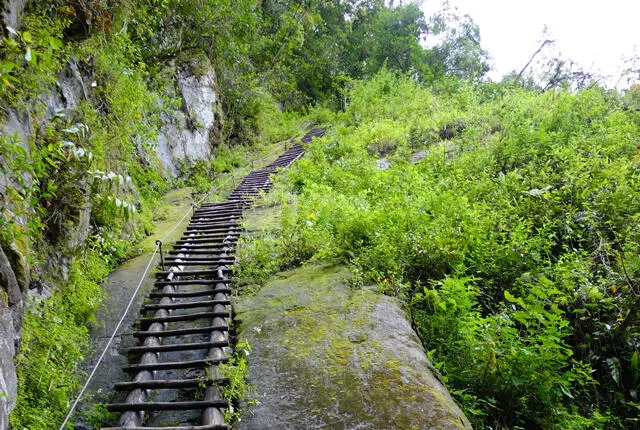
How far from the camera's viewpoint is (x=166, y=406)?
11.0ft

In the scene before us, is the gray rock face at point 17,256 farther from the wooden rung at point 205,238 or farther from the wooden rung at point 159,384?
the wooden rung at point 205,238

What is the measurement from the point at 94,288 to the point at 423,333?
432cm

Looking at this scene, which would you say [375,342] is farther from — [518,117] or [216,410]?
[518,117]

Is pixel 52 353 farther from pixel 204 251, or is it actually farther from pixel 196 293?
pixel 204 251

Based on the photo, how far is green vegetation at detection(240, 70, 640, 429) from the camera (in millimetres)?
3631

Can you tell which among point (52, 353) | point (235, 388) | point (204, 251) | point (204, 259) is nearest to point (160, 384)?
point (235, 388)

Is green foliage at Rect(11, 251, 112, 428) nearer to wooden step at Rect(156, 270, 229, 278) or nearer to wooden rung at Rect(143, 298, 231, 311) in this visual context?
wooden rung at Rect(143, 298, 231, 311)

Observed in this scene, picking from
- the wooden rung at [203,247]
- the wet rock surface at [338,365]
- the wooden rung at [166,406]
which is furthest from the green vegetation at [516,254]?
the wooden rung at [166,406]

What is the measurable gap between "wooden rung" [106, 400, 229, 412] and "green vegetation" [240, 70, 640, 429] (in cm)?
211

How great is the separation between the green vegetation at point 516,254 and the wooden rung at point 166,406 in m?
2.11

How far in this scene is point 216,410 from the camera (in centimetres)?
326

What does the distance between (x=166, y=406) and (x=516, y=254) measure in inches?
173

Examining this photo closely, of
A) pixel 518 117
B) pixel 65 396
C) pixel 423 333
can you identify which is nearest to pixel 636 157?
pixel 518 117

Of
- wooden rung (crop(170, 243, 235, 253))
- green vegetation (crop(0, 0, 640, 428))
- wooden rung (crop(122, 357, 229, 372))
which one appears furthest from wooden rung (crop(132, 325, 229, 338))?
wooden rung (crop(170, 243, 235, 253))
